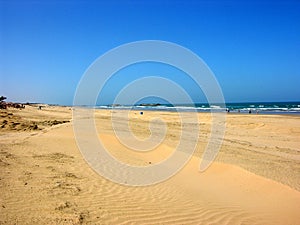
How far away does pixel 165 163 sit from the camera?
10758mm

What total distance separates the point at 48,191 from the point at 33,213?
1.25 meters

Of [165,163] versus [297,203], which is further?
[165,163]

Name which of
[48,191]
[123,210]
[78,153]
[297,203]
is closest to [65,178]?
[48,191]

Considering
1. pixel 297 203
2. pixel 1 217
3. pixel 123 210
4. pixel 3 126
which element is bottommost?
pixel 297 203

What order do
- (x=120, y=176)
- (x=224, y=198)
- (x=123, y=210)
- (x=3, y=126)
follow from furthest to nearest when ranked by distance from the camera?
(x=3, y=126) → (x=120, y=176) → (x=224, y=198) → (x=123, y=210)

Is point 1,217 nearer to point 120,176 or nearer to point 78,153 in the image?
point 120,176

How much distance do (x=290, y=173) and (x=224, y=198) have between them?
372 cm

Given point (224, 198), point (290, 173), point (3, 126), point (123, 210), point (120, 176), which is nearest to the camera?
point (123, 210)

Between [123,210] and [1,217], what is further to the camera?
[123,210]

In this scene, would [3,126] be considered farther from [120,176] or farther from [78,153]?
[120,176]

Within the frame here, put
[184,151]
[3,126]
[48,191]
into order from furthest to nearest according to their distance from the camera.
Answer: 1. [3,126]
2. [184,151]
3. [48,191]

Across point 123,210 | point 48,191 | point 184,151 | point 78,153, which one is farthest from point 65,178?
point 184,151

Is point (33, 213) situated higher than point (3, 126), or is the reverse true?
point (3, 126)

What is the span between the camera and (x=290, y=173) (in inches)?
371
